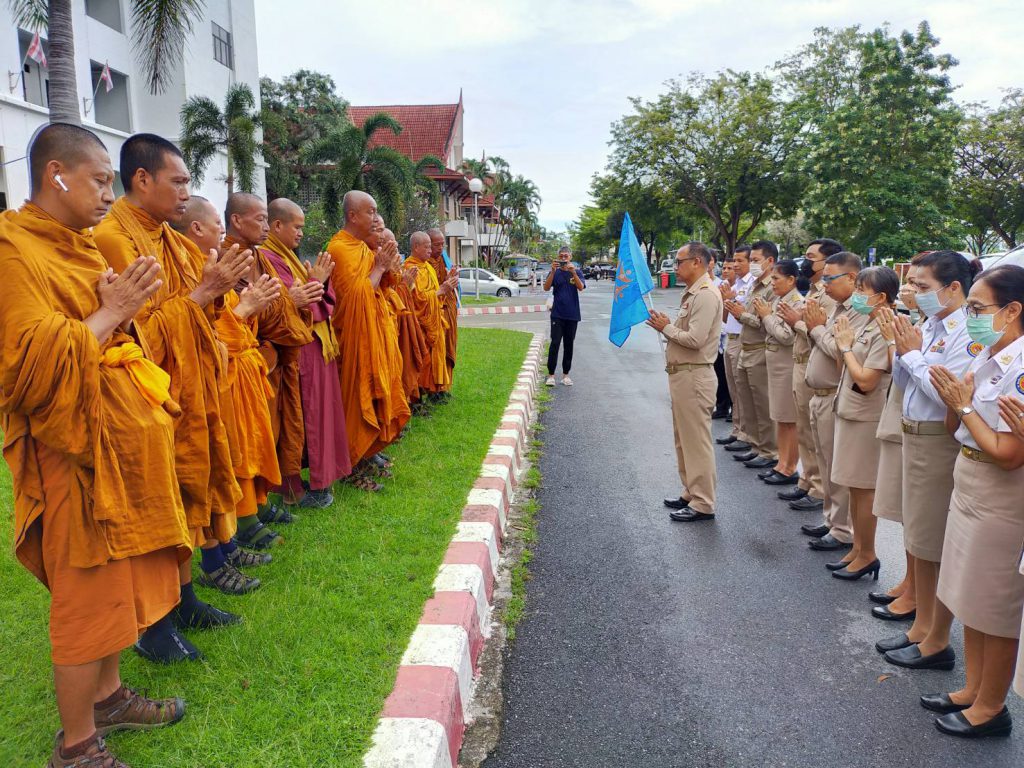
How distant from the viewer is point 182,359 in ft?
9.57

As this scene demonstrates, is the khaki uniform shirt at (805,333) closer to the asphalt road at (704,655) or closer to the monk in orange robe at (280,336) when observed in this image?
the asphalt road at (704,655)

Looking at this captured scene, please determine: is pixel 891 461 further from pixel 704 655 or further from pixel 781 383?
pixel 781 383

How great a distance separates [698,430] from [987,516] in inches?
96.5

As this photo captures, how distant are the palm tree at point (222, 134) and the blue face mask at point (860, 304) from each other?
17890 millimetres

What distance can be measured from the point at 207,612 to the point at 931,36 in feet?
79.3

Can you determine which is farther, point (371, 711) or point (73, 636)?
point (371, 711)

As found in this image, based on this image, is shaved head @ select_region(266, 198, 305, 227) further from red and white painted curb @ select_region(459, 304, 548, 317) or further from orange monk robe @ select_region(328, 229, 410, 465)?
red and white painted curb @ select_region(459, 304, 548, 317)

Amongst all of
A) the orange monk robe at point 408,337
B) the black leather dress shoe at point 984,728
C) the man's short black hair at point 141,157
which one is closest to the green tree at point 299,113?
the orange monk robe at point 408,337

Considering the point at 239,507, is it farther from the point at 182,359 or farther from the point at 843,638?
the point at 843,638

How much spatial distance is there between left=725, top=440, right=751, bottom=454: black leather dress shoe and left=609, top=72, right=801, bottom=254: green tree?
88.0 ft

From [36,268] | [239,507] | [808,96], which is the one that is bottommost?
[239,507]

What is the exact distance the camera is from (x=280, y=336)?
165 inches

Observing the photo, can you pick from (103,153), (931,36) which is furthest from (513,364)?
(931,36)

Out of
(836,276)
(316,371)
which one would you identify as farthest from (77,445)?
(836,276)
